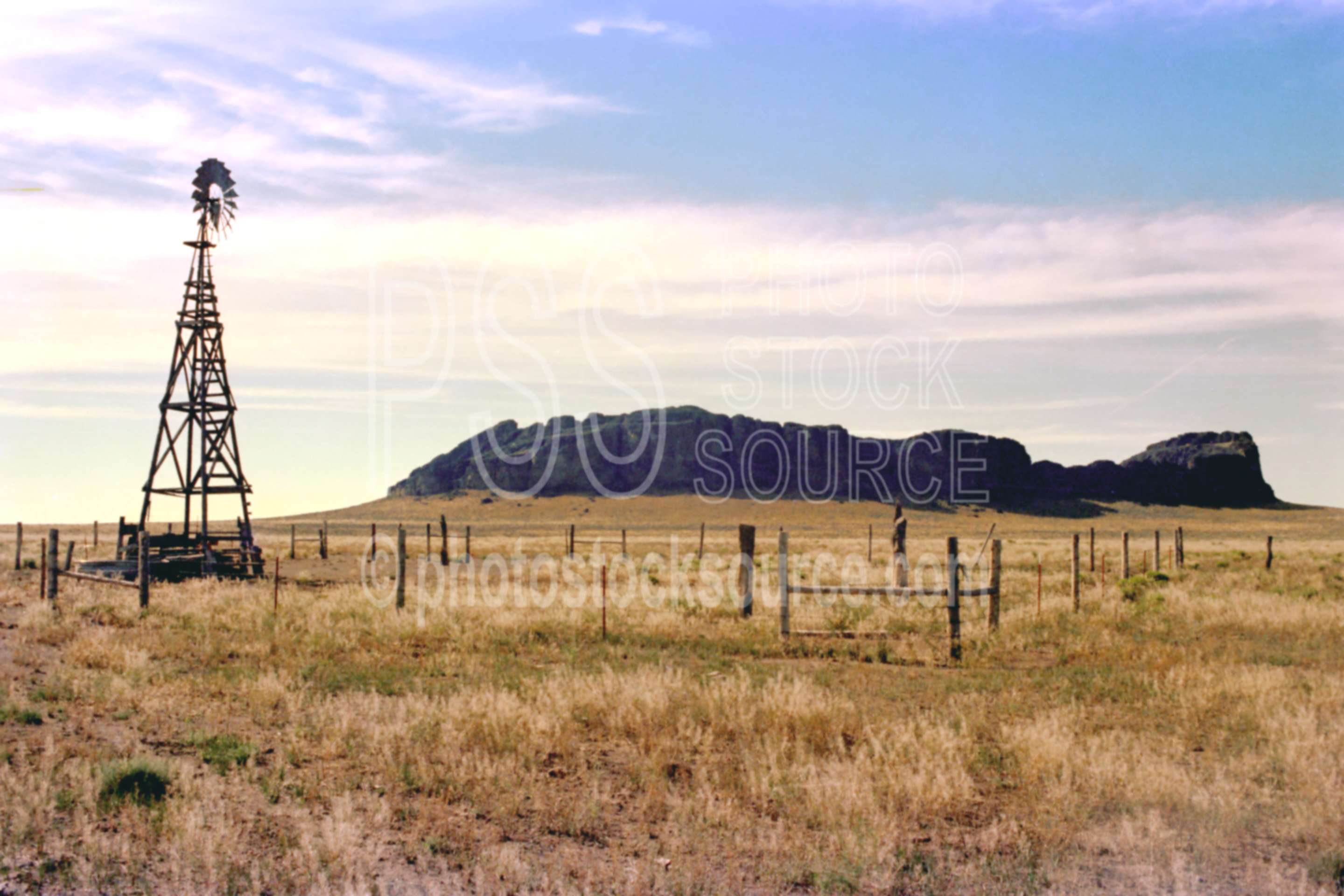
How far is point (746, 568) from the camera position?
18547 millimetres

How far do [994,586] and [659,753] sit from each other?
27.9 feet

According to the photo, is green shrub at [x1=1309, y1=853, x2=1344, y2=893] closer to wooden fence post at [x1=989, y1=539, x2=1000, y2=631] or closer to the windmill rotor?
wooden fence post at [x1=989, y1=539, x2=1000, y2=631]

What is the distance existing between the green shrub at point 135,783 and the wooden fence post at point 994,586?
11.5 m

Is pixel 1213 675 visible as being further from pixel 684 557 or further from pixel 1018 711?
pixel 684 557

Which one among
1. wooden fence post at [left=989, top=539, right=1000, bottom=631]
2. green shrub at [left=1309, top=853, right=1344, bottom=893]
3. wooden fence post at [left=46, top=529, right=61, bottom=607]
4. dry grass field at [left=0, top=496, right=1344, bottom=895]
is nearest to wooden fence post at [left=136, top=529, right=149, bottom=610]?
dry grass field at [left=0, top=496, right=1344, bottom=895]

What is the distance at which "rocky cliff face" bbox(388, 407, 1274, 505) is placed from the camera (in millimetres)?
124062

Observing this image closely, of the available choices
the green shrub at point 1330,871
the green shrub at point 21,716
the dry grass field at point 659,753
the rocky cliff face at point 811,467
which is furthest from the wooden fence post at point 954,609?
the rocky cliff face at point 811,467

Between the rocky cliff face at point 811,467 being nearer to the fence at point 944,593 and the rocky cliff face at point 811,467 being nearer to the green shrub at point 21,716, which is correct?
the fence at point 944,593

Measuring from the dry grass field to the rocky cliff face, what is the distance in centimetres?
10200

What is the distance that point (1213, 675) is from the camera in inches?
459

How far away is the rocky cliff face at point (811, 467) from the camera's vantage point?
124 meters

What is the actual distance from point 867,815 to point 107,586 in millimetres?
18878

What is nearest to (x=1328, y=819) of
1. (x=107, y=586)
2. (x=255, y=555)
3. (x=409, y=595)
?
(x=409, y=595)

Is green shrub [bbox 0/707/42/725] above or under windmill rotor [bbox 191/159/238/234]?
under
